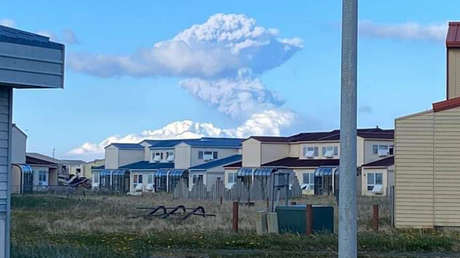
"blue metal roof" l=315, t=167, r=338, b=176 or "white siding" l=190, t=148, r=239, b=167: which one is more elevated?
"white siding" l=190, t=148, r=239, b=167

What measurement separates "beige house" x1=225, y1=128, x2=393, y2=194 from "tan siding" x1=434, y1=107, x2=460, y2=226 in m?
48.2

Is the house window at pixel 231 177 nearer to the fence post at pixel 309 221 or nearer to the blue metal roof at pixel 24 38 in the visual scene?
the fence post at pixel 309 221

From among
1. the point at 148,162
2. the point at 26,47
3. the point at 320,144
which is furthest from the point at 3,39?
the point at 148,162

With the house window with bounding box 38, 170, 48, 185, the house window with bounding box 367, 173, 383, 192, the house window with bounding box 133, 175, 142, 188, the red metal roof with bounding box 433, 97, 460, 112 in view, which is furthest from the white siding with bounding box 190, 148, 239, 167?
the red metal roof with bounding box 433, 97, 460, 112

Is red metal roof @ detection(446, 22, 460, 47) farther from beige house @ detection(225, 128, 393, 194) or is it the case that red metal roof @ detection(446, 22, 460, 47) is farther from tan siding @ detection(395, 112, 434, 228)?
beige house @ detection(225, 128, 393, 194)

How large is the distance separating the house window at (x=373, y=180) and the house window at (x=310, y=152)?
35.3 ft

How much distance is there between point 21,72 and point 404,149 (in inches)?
748

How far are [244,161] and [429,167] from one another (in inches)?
2336

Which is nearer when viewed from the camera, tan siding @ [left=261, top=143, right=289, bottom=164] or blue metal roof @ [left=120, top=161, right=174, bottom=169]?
tan siding @ [left=261, top=143, right=289, bottom=164]

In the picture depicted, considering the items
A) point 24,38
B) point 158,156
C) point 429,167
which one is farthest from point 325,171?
point 24,38

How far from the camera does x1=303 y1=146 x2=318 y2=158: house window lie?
89.0m

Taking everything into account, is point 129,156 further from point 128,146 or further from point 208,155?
point 208,155

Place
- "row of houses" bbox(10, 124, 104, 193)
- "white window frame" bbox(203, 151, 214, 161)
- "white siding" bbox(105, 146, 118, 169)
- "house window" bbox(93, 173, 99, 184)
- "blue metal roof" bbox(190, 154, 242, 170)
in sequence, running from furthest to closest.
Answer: "white siding" bbox(105, 146, 118, 169) < "house window" bbox(93, 173, 99, 184) < "white window frame" bbox(203, 151, 214, 161) < "blue metal roof" bbox(190, 154, 242, 170) < "row of houses" bbox(10, 124, 104, 193)

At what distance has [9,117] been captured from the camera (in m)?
15.4
